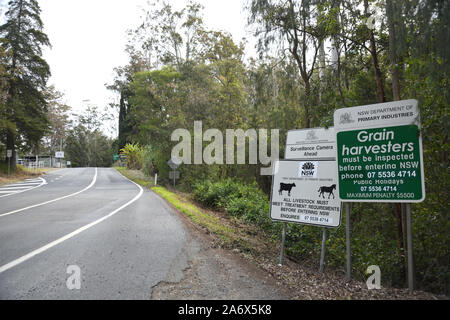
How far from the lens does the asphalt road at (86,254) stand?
149 inches

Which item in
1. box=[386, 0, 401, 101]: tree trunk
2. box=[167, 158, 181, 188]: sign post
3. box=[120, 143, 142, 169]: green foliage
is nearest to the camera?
box=[386, 0, 401, 101]: tree trunk

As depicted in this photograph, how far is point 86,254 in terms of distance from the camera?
17.2 ft

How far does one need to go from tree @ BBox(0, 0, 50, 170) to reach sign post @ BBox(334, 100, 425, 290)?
30547mm

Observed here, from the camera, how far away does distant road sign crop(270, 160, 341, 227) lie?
4.88 metres

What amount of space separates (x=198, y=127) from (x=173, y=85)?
570 centimetres

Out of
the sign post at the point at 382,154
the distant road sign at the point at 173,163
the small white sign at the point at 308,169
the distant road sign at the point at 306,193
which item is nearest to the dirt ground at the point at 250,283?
the sign post at the point at 382,154

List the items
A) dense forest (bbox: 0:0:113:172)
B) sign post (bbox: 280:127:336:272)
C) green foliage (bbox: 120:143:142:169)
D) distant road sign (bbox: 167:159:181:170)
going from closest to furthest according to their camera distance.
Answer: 1. sign post (bbox: 280:127:336:272)
2. distant road sign (bbox: 167:159:181:170)
3. dense forest (bbox: 0:0:113:172)
4. green foliage (bbox: 120:143:142:169)

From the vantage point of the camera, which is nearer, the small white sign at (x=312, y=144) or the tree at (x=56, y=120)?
the small white sign at (x=312, y=144)

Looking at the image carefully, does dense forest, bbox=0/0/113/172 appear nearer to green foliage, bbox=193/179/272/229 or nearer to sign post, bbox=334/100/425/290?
green foliage, bbox=193/179/272/229

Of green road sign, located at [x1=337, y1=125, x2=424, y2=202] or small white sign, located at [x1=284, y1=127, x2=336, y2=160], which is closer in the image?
green road sign, located at [x1=337, y1=125, x2=424, y2=202]

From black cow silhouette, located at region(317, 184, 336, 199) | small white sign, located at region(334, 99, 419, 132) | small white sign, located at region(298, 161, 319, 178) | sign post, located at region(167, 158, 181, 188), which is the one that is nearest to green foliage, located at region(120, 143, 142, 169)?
sign post, located at region(167, 158, 181, 188)

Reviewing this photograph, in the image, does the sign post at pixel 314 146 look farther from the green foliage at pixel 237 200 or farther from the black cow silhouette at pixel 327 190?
the green foliage at pixel 237 200

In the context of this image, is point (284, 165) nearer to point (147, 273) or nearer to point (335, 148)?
point (335, 148)
